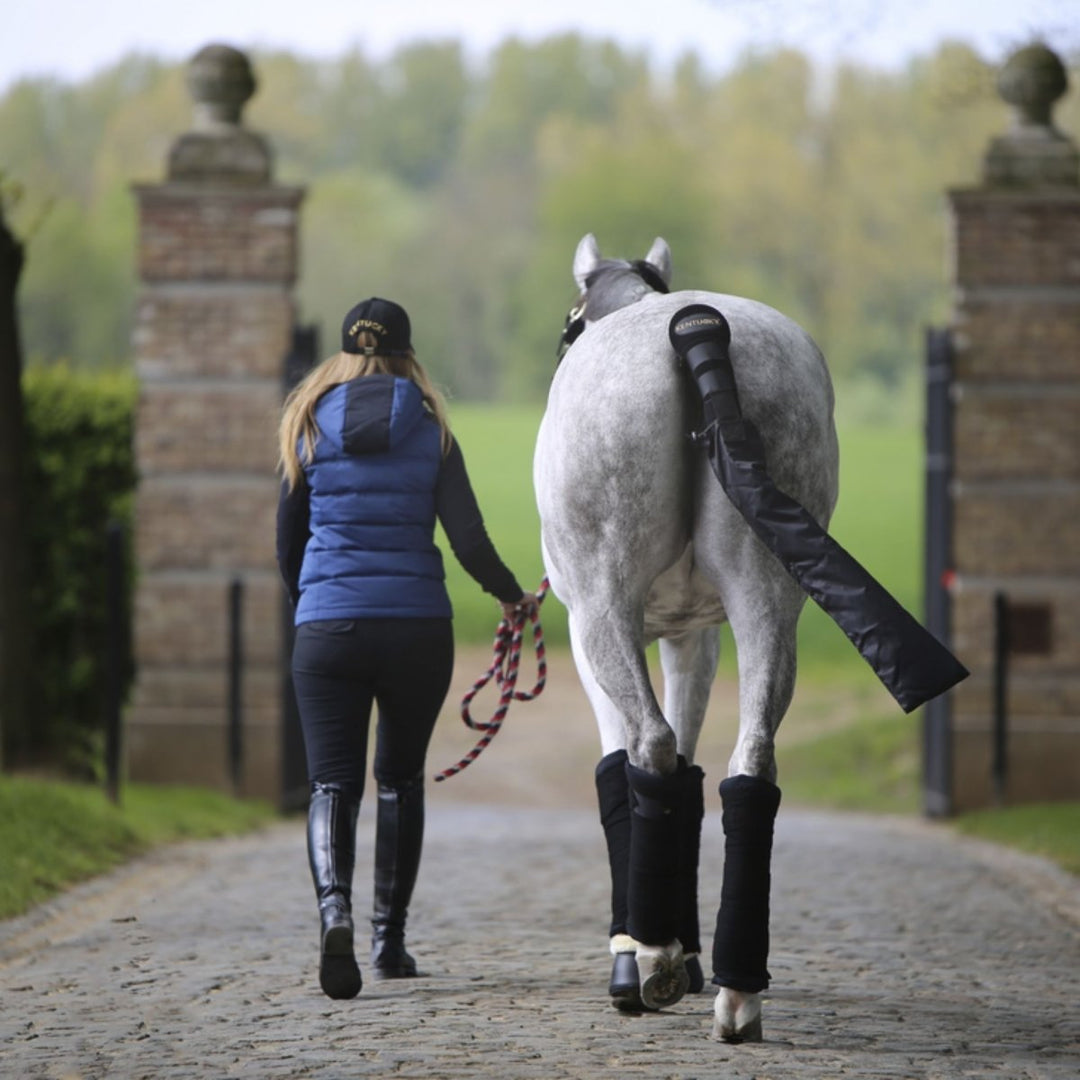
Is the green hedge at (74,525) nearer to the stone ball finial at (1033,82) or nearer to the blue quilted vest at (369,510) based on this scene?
the stone ball finial at (1033,82)

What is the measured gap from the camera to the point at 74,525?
1073 cm

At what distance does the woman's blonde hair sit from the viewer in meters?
5.34

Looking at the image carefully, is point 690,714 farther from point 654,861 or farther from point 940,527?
point 940,527

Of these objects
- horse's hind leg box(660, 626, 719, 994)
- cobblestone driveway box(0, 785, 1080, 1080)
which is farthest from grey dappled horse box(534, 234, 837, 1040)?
horse's hind leg box(660, 626, 719, 994)

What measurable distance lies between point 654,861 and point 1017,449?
6.56m

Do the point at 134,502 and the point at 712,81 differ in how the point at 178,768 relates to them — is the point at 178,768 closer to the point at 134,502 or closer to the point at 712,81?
the point at 134,502

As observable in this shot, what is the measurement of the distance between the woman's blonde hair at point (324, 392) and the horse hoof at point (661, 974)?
5.10ft

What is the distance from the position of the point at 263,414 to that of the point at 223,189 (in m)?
1.23

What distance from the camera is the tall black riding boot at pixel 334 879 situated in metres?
4.92

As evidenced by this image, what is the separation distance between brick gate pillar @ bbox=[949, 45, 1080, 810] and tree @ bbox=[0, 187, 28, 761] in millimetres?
4897

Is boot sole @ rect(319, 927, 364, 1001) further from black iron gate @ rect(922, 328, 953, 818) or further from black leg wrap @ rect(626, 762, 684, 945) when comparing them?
black iron gate @ rect(922, 328, 953, 818)

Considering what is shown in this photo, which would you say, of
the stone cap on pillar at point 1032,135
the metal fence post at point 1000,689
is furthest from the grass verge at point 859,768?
the stone cap on pillar at point 1032,135

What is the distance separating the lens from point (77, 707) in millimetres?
10820

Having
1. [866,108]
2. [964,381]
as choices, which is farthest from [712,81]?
[964,381]
